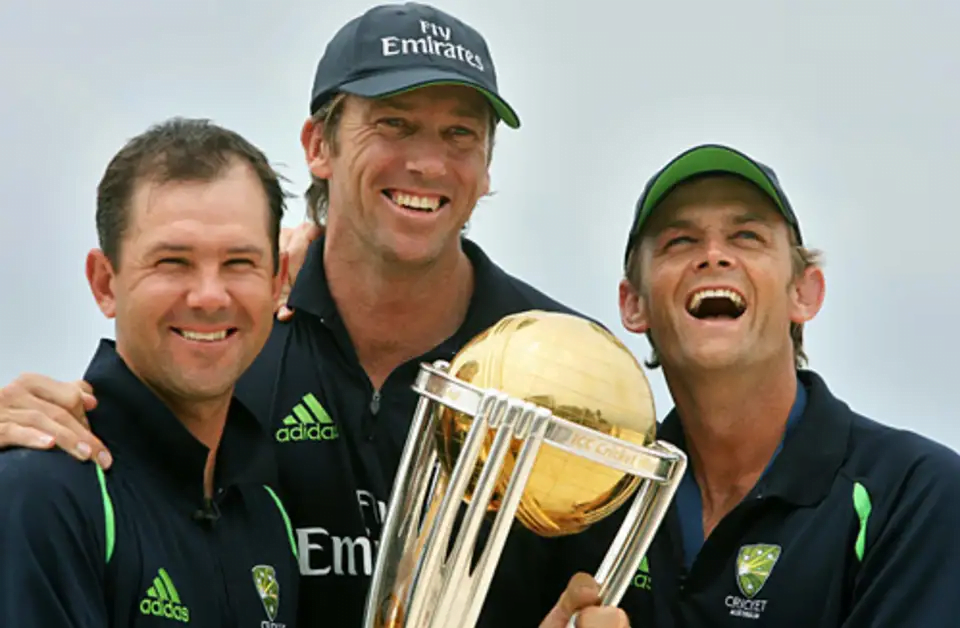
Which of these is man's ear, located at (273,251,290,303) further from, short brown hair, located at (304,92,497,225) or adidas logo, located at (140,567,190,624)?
short brown hair, located at (304,92,497,225)

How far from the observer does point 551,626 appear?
2848 millimetres

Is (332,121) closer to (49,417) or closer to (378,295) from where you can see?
(378,295)

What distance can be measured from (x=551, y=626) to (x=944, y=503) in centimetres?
102

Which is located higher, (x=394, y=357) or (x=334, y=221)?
(x=334, y=221)

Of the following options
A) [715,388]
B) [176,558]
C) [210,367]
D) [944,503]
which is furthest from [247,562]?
[944,503]

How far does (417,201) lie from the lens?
12.7ft

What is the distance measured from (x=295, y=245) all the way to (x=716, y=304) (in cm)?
135

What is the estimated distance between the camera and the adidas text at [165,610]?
8.81ft

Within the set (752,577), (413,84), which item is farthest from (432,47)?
(752,577)

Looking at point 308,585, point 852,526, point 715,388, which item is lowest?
point 308,585

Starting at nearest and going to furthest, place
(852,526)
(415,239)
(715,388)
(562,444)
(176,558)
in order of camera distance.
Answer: (562,444), (176,558), (852,526), (715,388), (415,239)

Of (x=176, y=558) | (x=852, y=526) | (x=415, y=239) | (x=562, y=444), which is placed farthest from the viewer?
(x=415, y=239)

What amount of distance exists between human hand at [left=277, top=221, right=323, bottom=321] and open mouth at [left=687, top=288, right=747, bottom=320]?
121 cm

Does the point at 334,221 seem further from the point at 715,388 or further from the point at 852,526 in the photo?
the point at 852,526
